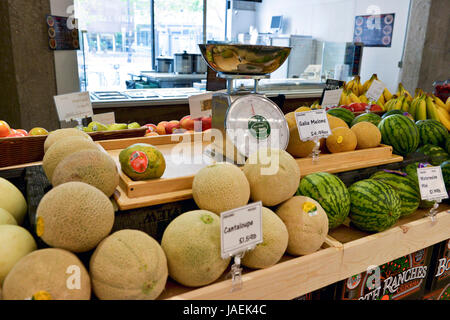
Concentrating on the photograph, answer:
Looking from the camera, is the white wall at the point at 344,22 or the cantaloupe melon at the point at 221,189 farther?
the white wall at the point at 344,22

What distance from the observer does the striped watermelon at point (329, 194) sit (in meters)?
1.25

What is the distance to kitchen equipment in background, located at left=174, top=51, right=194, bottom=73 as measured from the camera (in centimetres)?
548

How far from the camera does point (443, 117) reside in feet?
7.53

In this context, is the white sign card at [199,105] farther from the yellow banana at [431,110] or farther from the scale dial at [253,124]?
the yellow banana at [431,110]

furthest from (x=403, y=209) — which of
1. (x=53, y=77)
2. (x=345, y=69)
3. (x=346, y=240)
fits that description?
(x=345, y=69)

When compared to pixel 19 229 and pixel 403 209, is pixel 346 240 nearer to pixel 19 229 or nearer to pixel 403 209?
pixel 403 209

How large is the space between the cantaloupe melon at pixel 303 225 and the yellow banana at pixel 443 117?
5.42 ft

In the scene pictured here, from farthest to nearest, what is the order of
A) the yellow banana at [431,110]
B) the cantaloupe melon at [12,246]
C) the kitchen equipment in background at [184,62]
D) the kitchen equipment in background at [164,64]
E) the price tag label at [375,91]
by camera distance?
the kitchen equipment in background at [164,64] < the kitchen equipment in background at [184,62] < the price tag label at [375,91] < the yellow banana at [431,110] < the cantaloupe melon at [12,246]

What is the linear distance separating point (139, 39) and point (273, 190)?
636 cm

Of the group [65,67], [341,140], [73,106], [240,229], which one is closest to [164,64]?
[65,67]

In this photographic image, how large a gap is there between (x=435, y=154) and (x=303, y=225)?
1.13 m

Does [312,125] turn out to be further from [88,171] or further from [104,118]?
[104,118]

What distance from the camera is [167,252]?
36.2 inches

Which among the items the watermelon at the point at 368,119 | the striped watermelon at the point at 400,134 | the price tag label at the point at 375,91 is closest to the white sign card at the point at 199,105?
the watermelon at the point at 368,119
